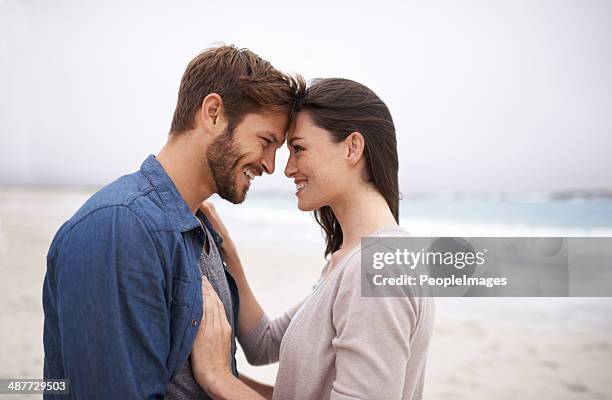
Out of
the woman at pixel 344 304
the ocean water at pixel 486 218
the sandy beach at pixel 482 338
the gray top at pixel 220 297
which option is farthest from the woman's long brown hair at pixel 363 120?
the ocean water at pixel 486 218

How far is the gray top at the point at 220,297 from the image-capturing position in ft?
6.01

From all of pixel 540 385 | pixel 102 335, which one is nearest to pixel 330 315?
pixel 102 335

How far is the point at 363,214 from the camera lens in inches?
80.4

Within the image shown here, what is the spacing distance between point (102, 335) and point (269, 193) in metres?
30.8

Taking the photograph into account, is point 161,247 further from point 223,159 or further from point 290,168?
point 290,168

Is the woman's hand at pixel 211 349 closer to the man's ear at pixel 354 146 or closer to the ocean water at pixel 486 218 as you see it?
the man's ear at pixel 354 146

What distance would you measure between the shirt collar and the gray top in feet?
1.04

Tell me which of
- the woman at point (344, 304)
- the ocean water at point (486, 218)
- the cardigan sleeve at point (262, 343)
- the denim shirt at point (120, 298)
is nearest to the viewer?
the denim shirt at point (120, 298)

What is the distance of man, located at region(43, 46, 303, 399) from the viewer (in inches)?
59.9

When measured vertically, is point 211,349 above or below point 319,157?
below

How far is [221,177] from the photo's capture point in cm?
206

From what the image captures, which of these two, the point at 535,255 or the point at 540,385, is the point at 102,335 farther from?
the point at 535,255

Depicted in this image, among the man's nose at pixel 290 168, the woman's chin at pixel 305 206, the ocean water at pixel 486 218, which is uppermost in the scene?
the ocean water at pixel 486 218

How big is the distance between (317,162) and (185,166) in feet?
1.68
